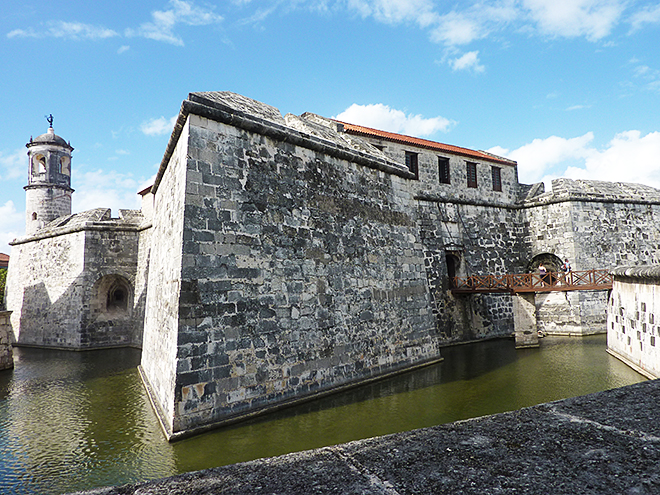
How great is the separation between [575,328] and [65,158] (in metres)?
28.6

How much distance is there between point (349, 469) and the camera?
5.11 ft

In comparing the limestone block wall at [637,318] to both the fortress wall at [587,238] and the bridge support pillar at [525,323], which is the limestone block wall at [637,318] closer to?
the bridge support pillar at [525,323]

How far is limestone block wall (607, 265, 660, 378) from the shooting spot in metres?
8.62

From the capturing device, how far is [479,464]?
4.97ft

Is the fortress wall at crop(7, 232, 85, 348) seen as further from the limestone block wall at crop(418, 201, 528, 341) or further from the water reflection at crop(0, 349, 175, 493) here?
the limestone block wall at crop(418, 201, 528, 341)

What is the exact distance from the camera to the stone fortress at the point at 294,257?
7160mm

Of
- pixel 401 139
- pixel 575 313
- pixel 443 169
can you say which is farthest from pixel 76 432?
pixel 575 313

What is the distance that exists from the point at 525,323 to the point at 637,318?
14.1 ft

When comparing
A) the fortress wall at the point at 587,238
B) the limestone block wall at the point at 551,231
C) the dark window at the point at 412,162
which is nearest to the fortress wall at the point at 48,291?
the dark window at the point at 412,162

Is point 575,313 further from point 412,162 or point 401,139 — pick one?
point 401,139

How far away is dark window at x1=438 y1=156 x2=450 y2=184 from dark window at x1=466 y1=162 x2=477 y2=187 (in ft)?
4.25

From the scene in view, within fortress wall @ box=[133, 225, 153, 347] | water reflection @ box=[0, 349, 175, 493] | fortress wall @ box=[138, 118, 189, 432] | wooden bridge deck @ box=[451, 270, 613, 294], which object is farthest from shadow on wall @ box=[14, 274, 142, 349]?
wooden bridge deck @ box=[451, 270, 613, 294]

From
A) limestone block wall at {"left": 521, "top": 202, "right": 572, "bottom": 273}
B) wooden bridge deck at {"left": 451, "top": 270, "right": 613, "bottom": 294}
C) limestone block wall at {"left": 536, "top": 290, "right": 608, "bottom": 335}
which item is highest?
limestone block wall at {"left": 521, "top": 202, "right": 572, "bottom": 273}

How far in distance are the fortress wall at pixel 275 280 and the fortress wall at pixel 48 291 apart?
12.7 metres
